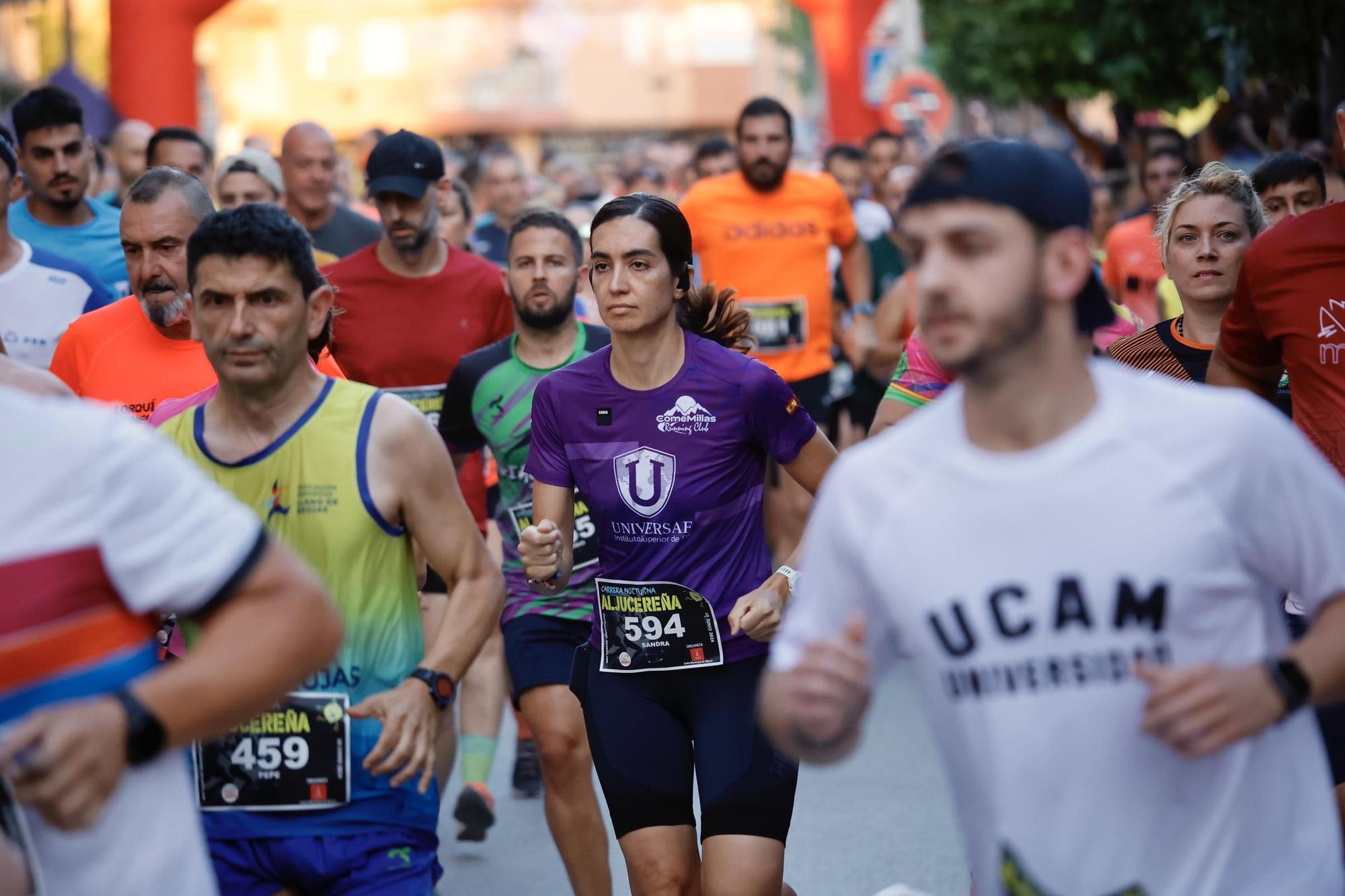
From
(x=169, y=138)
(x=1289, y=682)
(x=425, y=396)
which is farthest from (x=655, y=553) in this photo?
(x=169, y=138)

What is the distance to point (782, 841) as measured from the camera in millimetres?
4562

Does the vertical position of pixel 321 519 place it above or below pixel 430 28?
below

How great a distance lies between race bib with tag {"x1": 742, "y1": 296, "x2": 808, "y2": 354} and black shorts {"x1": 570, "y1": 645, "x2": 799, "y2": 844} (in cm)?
516

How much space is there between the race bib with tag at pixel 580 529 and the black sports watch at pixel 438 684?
232 centimetres

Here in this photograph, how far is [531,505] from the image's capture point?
6.15 m

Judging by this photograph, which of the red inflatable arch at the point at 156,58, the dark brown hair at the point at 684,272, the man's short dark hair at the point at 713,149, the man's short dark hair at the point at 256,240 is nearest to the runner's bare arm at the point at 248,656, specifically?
the man's short dark hair at the point at 256,240

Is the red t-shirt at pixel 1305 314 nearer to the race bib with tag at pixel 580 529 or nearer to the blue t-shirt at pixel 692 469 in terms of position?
the blue t-shirt at pixel 692 469

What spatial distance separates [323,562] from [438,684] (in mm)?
335

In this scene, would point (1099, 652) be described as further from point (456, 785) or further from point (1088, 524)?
point (456, 785)

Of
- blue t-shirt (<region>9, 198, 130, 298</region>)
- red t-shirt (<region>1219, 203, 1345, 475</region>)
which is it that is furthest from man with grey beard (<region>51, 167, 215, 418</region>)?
red t-shirt (<region>1219, 203, 1345, 475</region>)

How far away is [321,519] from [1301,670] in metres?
1.98

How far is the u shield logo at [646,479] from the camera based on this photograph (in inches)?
187

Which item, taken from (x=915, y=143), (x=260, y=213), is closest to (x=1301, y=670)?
(x=260, y=213)

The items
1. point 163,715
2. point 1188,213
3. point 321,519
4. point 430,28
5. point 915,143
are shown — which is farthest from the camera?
point 430,28
